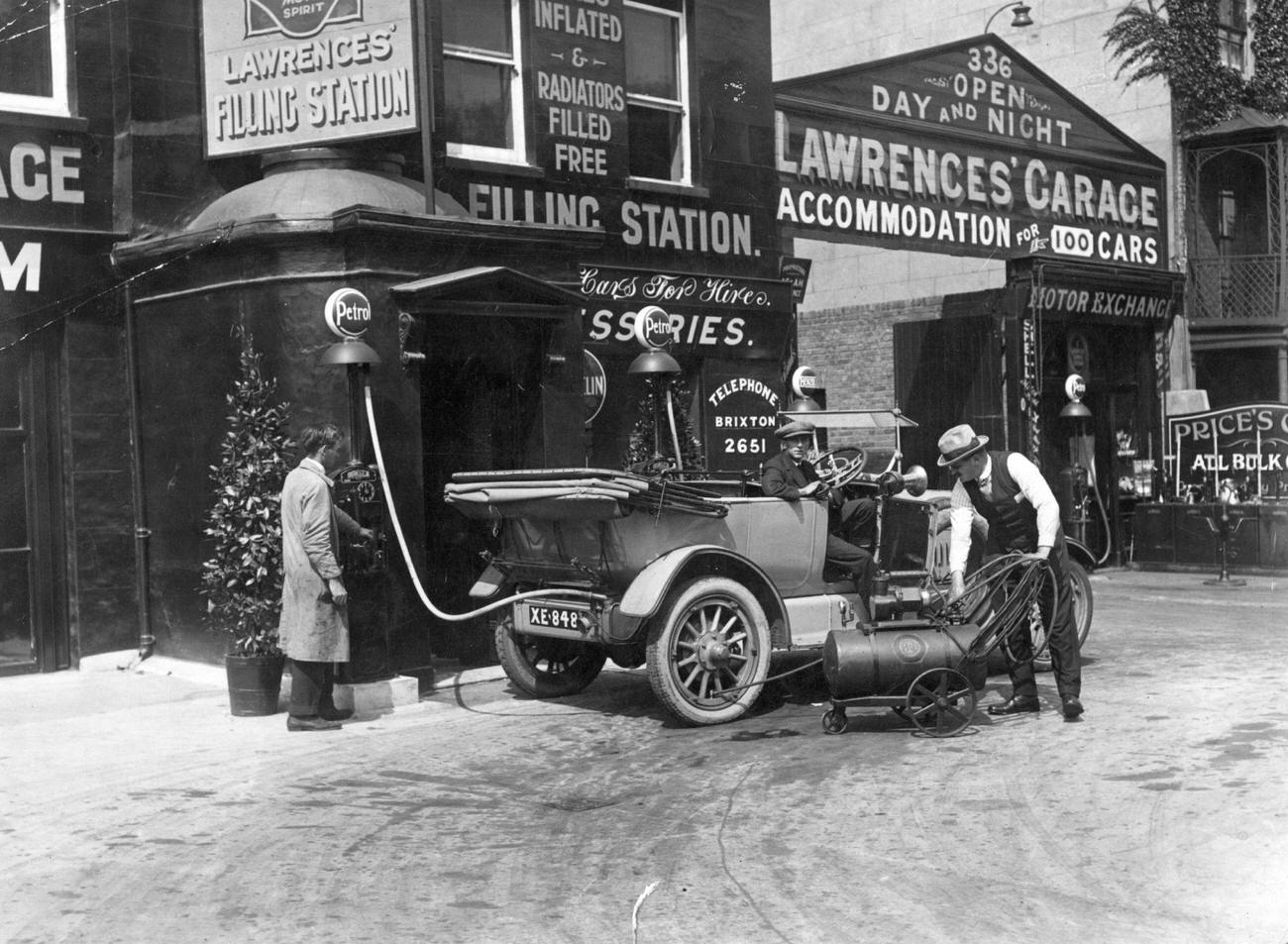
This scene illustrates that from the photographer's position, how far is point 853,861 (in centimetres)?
598

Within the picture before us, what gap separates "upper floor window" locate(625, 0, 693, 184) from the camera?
1473cm

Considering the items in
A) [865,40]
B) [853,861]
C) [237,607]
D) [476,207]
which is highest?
[865,40]

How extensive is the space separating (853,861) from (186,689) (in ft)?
20.8

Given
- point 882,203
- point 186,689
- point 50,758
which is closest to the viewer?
point 50,758

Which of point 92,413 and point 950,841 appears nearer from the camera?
point 950,841

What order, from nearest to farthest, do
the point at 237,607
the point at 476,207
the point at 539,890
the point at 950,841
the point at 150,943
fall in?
the point at 150,943, the point at 539,890, the point at 950,841, the point at 237,607, the point at 476,207

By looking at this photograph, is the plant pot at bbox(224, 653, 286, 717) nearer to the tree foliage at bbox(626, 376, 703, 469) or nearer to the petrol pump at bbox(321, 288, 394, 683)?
the petrol pump at bbox(321, 288, 394, 683)

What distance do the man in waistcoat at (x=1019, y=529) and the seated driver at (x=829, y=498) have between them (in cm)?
81

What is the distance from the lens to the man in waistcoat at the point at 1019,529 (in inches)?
349

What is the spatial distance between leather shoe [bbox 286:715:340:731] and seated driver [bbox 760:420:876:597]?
10.5 ft

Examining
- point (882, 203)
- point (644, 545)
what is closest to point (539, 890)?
point (644, 545)

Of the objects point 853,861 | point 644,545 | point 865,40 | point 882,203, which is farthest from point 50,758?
point 865,40

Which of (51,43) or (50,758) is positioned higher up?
(51,43)

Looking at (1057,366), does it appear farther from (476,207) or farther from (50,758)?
(50,758)
